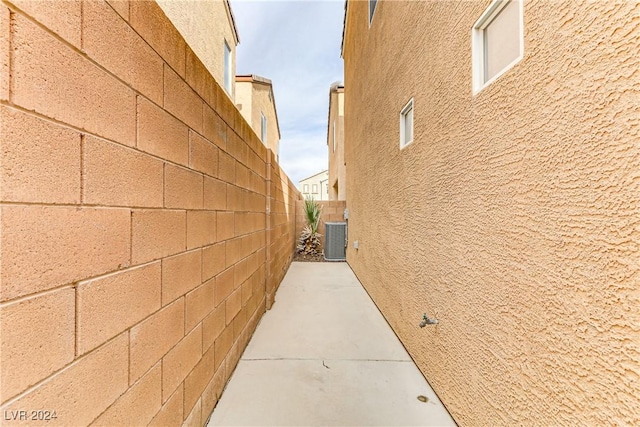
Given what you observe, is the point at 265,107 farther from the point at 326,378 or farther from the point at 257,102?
the point at 326,378

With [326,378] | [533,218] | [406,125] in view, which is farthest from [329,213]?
[533,218]

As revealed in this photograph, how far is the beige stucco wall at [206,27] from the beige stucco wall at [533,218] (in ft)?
11.6

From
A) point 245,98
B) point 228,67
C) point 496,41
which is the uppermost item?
point 228,67

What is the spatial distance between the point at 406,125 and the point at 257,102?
7.98 meters

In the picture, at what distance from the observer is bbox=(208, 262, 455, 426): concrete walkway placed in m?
1.69

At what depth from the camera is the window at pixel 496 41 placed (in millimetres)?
1206

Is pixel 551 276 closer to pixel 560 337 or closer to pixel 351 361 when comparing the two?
pixel 560 337

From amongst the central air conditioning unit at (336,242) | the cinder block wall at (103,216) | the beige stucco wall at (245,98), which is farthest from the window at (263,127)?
the cinder block wall at (103,216)

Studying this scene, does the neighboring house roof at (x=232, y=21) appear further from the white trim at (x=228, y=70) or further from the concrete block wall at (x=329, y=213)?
the concrete block wall at (x=329, y=213)

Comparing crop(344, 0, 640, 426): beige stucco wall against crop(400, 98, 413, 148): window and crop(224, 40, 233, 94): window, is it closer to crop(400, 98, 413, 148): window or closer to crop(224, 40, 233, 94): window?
crop(400, 98, 413, 148): window

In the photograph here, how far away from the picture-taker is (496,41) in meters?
1.35

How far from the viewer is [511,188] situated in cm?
119

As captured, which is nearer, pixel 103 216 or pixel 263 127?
pixel 103 216

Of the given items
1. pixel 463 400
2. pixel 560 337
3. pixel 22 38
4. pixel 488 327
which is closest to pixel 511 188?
pixel 560 337
